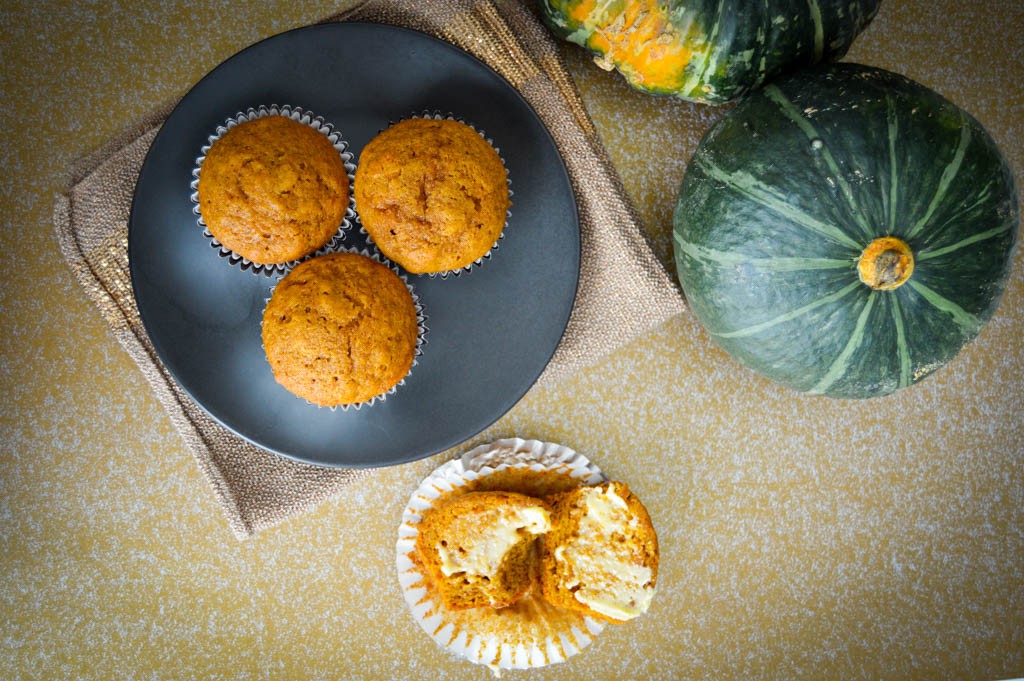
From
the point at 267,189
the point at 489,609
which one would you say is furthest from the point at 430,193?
the point at 489,609

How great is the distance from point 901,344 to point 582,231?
0.51 metres

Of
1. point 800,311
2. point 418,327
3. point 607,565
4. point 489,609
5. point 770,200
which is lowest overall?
point 489,609

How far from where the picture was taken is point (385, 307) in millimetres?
944

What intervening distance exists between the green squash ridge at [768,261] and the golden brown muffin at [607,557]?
0.40 meters

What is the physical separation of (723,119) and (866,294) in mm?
329

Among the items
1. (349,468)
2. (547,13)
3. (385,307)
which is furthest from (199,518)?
(547,13)

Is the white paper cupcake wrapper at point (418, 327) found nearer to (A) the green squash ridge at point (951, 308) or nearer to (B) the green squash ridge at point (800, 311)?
(B) the green squash ridge at point (800, 311)

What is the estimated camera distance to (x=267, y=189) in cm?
91

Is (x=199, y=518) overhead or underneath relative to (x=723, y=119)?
underneath

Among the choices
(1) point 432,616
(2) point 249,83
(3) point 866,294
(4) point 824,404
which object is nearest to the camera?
(3) point 866,294

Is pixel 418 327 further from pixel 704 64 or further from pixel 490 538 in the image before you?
pixel 704 64

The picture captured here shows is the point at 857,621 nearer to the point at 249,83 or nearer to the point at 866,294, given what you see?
the point at 866,294

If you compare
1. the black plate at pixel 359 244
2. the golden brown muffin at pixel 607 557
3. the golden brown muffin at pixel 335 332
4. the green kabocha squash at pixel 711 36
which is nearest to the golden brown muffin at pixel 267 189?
the golden brown muffin at pixel 335 332

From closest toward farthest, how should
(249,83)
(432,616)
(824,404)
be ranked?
(249,83), (432,616), (824,404)
